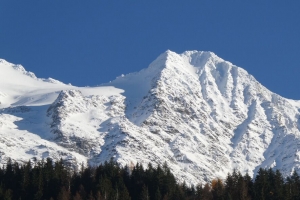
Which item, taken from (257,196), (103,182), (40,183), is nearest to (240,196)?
(257,196)

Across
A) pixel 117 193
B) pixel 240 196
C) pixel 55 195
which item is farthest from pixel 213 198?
pixel 55 195

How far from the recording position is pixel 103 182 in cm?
19462

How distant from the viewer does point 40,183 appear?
197625mm

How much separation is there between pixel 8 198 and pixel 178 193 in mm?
34667

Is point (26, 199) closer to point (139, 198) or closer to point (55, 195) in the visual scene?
point (55, 195)

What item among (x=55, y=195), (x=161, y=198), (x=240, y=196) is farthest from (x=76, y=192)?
(x=240, y=196)

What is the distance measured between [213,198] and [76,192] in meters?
27.6

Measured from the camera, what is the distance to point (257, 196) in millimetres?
192250

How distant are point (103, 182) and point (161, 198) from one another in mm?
12264

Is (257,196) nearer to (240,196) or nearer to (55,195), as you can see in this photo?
(240,196)

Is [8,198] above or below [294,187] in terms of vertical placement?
below

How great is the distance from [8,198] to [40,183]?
1264cm

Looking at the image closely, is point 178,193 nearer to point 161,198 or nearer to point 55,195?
point 161,198

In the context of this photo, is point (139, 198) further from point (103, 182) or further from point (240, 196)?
Result: point (240, 196)
